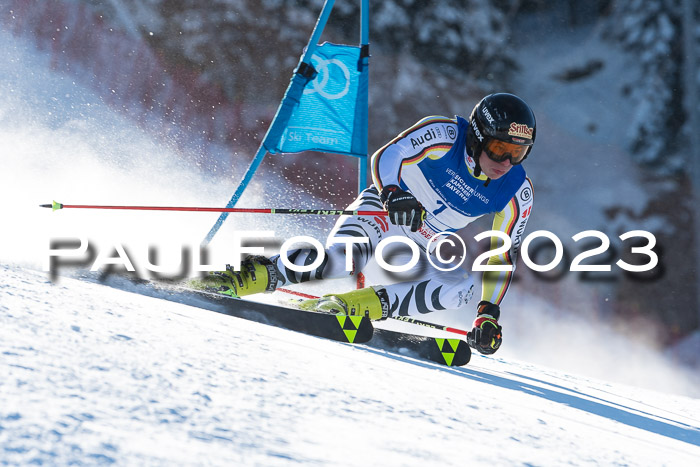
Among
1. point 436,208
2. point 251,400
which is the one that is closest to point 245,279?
point 436,208

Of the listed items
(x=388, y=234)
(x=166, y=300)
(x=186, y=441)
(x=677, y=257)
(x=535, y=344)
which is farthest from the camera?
(x=677, y=257)

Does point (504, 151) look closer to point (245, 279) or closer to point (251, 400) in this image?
point (245, 279)

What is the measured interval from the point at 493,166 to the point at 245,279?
4.54 feet

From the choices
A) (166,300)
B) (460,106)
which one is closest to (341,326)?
(166,300)

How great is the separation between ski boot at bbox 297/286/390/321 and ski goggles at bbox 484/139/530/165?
0.89 m

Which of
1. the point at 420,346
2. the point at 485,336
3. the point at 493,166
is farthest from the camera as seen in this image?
the point at 493,166

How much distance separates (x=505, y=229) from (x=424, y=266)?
50 cm

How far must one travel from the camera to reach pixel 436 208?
3920 millimetres

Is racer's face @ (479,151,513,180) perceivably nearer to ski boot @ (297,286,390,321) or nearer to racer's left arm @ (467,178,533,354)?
racer's left arm @ (467,178,533,354)

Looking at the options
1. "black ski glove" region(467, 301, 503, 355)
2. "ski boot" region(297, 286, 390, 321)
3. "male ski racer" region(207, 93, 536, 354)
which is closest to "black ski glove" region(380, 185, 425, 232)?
"male ski racer" region(207, 93, 536, 354)

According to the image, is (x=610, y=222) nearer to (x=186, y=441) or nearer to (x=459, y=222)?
(x=459, y=222)

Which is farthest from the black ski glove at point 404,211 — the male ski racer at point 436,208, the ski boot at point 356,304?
the ski boot at point 356,304

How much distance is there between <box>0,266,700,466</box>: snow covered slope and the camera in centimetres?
139

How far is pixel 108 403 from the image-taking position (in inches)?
59.6
